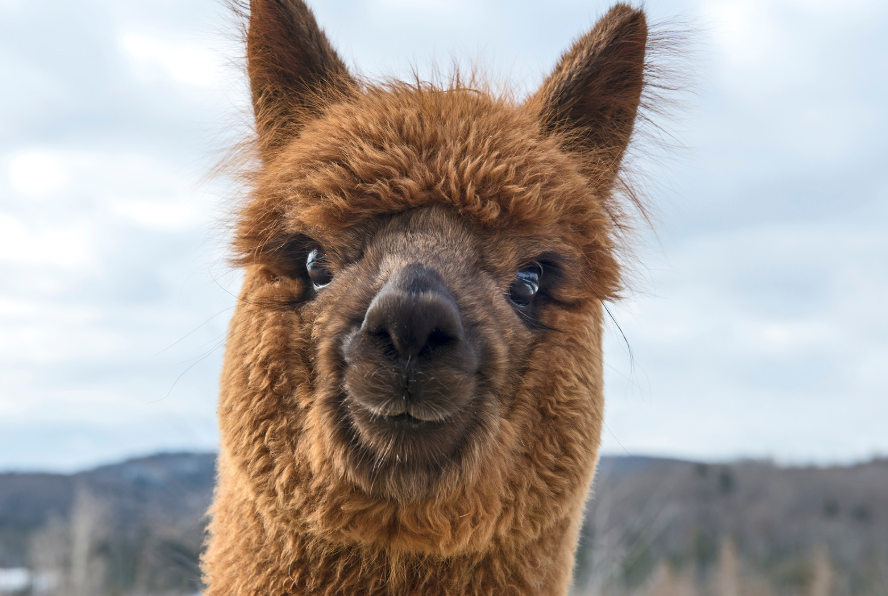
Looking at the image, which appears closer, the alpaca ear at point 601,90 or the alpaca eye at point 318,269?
the alpaca eye at point 318,269

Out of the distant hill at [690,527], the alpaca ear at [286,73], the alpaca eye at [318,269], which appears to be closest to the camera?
the alpaca eye at [318,269]

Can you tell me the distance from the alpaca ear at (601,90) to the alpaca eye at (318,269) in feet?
3.94

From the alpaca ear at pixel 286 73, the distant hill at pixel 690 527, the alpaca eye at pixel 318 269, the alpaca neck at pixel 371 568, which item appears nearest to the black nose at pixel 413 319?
the alpaca eye at pixel 318 269

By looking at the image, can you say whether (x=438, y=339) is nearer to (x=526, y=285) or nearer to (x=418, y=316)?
(x=418, y=316)

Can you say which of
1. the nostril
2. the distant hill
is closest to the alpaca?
the nostril

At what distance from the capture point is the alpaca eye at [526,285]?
271 centimetres

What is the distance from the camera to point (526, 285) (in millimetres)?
2730

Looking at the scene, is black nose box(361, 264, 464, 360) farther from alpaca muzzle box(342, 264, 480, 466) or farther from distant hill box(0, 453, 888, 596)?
distant hill box(0, 453, 888, 596)

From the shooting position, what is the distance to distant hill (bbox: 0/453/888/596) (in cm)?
2650

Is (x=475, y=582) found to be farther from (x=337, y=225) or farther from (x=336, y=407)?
(x=337, y=225)

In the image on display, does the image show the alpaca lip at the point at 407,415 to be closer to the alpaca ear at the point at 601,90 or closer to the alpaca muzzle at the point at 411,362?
the alpaca muzzle at the point at 411,362

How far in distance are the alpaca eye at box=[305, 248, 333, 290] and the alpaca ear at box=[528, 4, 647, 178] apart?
1202 mm

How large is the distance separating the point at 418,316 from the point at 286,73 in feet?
5.50

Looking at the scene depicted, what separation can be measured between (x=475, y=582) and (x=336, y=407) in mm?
832
